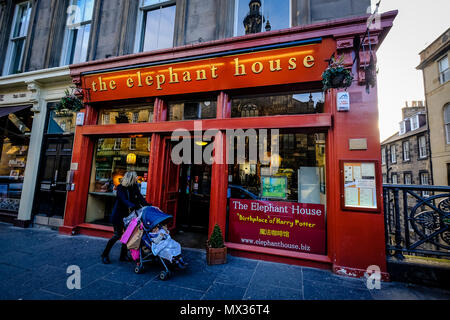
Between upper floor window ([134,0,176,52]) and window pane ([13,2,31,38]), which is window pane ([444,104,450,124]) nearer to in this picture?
upper floor window ([134,0,176,52])

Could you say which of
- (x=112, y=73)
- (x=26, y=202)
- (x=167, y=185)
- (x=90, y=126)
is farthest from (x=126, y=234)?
(x=26, y=202)

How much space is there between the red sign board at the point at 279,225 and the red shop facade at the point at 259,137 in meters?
0.02

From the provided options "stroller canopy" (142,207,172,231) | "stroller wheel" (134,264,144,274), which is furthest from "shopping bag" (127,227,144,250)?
"stroller wheel" (134,264,144,274)

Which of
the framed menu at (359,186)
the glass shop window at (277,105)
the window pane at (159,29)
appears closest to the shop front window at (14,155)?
the window pane at (159,29)

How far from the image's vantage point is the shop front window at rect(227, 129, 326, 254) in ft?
15.1

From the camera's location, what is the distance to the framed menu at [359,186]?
4.00 m

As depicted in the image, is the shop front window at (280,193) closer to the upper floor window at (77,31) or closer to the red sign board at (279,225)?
the red sign board at (279,225)

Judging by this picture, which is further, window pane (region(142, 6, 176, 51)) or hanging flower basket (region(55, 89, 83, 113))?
window pane (region(142, 6, 176, 51))

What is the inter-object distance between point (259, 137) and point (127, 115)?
172 inches

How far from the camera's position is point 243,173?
5.52 m

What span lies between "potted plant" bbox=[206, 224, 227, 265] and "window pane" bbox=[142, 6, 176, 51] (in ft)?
19.9

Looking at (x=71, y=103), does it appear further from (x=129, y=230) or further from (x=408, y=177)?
(x=408, y=177)

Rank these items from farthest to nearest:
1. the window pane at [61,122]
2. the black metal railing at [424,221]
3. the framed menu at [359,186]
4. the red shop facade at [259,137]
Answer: the window pane at [61,122] < the red shop facade at [259,137] < the framed menu at [359,186] < the black metal railing at [424,221]

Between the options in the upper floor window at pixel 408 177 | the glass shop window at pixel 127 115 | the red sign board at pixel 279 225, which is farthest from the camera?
the upper floor window at pixel 408 177
